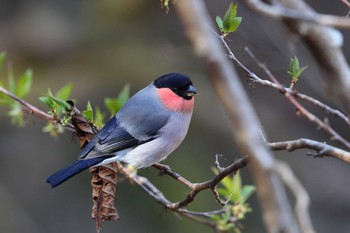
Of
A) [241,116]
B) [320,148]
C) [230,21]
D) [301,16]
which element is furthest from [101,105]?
[241,116]

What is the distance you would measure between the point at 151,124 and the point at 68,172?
60 cm

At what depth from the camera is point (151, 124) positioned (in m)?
3.24

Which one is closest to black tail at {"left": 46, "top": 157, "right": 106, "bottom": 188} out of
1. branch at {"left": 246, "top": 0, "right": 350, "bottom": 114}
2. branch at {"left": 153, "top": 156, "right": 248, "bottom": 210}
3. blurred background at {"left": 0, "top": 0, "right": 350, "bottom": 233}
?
branch at {"left": 153, "top": 156, "right": 248, "bottom": 210}

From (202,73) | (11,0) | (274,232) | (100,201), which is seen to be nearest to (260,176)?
(274,232)

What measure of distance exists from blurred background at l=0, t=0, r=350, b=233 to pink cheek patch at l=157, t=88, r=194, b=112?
1.74 m

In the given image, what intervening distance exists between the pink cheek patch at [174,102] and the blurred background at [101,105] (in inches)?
68.4

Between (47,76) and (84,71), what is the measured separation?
30cm

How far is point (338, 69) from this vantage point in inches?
37.6

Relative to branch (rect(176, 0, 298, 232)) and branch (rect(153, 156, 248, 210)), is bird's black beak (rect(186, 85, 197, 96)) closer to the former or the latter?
branch (rect(153, 156, 248, 210))

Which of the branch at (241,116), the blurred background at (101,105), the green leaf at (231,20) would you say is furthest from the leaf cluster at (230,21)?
the blurred background at (101,105)

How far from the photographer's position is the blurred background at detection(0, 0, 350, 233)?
5129 mm

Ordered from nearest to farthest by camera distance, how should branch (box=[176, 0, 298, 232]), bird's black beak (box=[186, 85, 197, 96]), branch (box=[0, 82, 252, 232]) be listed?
1. branch (box=[176, 0, 298, 232])
2. branch (box=[0, 82, 252, 232])
3. bird's black beak (box=[186, 85, 197, 96])

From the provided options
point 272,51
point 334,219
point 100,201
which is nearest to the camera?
point 100,201

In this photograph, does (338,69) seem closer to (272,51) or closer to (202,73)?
(272,51)
